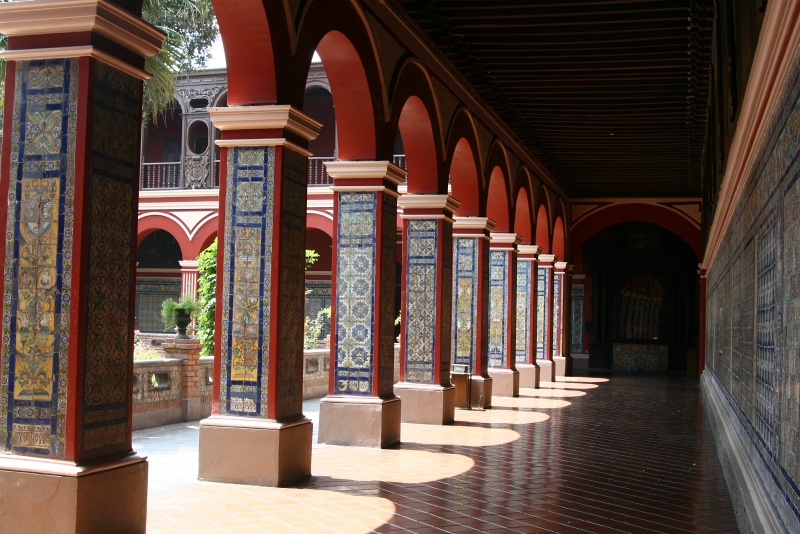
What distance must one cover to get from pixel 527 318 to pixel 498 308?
2.45 meters

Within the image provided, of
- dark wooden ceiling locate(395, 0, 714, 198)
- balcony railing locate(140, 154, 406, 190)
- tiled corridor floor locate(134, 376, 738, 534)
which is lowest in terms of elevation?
tiled corridor floor locate(134, 376, 738, 534)

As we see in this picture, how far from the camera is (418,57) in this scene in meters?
10.5

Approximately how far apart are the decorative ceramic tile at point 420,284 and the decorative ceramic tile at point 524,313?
21.5ft

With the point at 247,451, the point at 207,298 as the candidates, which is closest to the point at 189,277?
the point at 207,298

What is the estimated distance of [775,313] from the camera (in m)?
3.99

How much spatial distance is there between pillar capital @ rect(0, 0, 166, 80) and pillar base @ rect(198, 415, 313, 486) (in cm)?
295

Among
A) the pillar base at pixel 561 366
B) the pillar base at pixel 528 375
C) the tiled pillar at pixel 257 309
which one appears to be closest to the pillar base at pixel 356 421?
the tiled pillar at pixel 257 309

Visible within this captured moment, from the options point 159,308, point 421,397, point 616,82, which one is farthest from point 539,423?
point 159,308

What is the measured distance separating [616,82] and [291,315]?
6.69 metres

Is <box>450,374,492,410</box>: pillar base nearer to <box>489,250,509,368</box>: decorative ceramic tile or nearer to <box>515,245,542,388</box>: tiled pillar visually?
<box>489,250,509,368</box>: decorative ceramic tile

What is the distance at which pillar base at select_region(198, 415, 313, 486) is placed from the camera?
6.91 metres

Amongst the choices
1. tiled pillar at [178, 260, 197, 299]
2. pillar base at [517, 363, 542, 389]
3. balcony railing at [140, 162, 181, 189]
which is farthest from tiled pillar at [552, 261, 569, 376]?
balcony railing at [140, 162, 181, 189]

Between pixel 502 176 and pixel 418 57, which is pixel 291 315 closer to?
pixel 418 57

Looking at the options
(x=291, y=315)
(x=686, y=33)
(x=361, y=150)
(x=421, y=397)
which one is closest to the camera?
(x=291, y=315)
